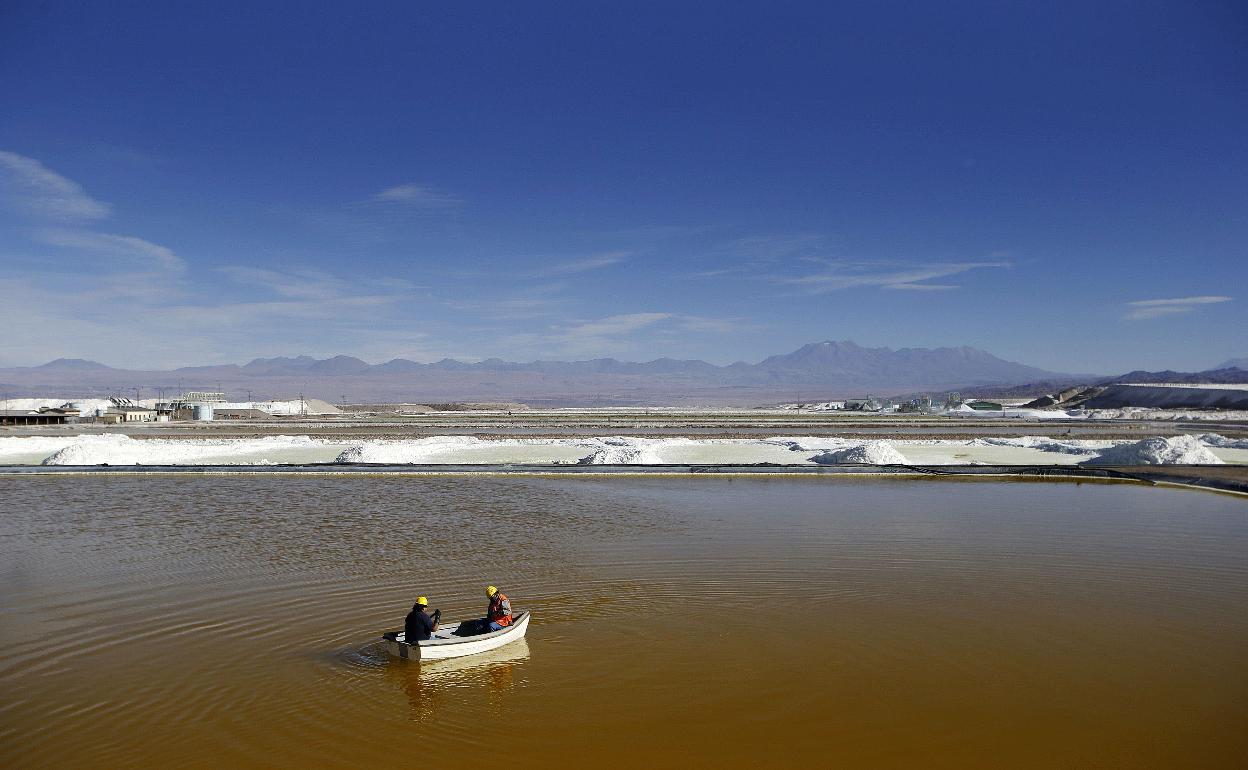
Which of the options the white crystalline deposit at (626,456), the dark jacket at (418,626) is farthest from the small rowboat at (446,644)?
the white crystalline deposit at (626,456)

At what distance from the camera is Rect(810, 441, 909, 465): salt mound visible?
29766mm

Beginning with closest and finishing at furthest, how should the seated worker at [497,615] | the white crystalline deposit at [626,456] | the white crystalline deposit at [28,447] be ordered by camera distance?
1. the seated worker at [497,615]
2. the white crystalline deposit at [626,456]
3. the white crystalline deposit at [28,447]

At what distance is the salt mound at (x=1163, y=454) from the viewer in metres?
29.7

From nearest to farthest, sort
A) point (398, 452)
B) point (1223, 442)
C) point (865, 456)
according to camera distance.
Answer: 1. point (865, 456)
2. point (398, 452)
3. point (1223, 442)

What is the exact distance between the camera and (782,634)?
9891 mm

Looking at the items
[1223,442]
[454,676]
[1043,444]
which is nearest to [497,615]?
[454,676]

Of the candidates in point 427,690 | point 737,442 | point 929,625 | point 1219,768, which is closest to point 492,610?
point 427,690

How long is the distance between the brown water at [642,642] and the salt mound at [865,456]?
36.5 feet

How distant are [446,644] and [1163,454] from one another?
98.7 feet

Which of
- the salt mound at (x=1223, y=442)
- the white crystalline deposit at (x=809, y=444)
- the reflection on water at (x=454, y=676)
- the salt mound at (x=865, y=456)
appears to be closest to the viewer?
the reflection on water at (x=454, y=676)

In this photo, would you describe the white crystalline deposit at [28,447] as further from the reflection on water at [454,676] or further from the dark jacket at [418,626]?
the reflection on water at [454,676]

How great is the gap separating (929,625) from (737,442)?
3231 centimetres

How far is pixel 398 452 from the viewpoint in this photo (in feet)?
110

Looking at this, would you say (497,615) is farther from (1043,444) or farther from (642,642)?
(1043,444)
